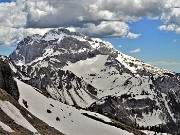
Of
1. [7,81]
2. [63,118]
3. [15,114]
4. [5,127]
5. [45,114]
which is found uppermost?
[7,81]

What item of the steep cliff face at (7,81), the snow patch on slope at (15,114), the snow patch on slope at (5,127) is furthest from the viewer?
the steep cliff face at (7,81)

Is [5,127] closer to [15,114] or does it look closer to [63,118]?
[15,114]

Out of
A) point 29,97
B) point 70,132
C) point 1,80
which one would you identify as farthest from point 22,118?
point 29,97

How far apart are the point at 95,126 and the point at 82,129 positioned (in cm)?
660

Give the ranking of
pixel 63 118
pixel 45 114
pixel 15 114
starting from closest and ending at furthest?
1. pixel 15 114
2. pixel 63 118
3. pixel 45 114

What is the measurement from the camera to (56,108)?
131125 millimetres

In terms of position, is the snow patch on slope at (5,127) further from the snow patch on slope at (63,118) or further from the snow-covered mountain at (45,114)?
the snow patch on slope at (63,118)

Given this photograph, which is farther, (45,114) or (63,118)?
(45,114)

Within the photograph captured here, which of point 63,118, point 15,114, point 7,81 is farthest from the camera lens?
point 7,81

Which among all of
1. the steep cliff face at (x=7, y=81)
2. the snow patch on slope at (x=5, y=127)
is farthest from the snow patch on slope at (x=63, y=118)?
the snow patch on slope at (x=5, y=127)

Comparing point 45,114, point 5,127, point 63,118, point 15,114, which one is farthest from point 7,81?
point 5,127

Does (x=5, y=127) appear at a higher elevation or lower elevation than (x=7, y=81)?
lower

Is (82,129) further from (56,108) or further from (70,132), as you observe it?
(56,108)

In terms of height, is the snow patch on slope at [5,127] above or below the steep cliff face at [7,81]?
below
